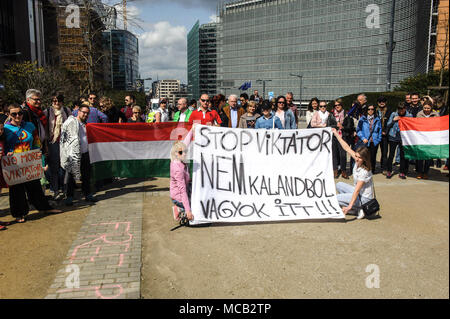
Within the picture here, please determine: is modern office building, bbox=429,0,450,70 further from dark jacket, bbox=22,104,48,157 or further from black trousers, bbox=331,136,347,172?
dark jacket, bbox=22,104,48,157

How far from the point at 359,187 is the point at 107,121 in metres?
5.60

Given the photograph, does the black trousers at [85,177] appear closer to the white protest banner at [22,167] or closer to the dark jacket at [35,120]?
the dark jacket at [35,120]

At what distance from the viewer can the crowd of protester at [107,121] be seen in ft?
18.9

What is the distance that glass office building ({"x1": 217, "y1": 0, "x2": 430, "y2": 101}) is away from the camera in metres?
81.6

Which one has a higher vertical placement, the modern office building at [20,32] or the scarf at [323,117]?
the modern office building at [20,32]

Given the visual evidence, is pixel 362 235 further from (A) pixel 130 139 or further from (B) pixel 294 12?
(B) pixel 294 12

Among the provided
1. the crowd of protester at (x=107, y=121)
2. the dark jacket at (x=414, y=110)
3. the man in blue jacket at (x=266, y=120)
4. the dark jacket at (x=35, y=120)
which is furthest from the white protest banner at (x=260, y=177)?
the dark jacket at (x=414, y=110)

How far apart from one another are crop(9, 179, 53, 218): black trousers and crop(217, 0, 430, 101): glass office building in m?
75.5

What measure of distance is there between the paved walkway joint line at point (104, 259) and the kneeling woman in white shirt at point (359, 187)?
11.2 feet

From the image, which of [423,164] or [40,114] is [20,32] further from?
[423,164]

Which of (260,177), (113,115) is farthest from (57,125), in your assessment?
(260,177)

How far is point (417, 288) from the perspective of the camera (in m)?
3.52

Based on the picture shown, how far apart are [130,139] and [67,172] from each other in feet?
4.73
